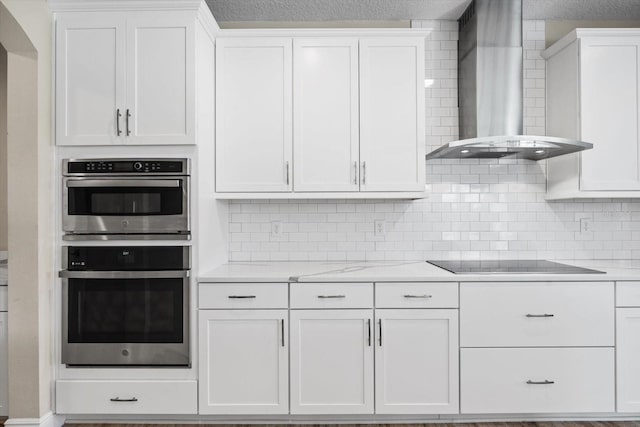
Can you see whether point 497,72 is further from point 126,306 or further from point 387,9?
point 126,306

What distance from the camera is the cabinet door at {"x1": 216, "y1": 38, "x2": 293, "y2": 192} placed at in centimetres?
282

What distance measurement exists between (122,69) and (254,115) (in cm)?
79

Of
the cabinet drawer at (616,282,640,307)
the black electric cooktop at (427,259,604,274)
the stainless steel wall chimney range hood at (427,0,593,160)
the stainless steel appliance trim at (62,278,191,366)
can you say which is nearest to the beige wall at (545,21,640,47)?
the stainless steel wall chimney range hood at (427,0,593,160)

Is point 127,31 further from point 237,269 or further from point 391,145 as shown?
point 391,145

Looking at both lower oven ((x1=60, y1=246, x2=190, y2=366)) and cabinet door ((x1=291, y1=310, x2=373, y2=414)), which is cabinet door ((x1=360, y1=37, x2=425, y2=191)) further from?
lower oven ((x1=60, y1=246, x2=190, y2=366))

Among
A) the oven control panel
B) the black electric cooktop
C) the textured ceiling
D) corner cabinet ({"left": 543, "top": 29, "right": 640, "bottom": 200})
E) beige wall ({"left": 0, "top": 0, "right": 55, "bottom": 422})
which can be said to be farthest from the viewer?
the textured ceiling

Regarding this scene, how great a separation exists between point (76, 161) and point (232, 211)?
1.07 m

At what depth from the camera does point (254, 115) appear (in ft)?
9.29

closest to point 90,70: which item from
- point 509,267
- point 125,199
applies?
point 125,199

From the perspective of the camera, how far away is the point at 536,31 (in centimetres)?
319

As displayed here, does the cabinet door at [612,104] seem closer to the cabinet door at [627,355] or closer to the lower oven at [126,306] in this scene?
the cabinet door at [627,355]

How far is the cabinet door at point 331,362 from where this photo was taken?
8.22 feet

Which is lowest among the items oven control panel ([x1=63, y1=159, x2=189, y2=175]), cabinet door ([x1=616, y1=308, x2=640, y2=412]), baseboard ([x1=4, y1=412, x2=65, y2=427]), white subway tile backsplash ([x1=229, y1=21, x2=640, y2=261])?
baseboard ([x1=4, y1=412, x2=65, y2=427])

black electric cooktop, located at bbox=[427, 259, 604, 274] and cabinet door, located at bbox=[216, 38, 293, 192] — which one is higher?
cabinet door, located at bbox=[216, 38, 293, 192]
